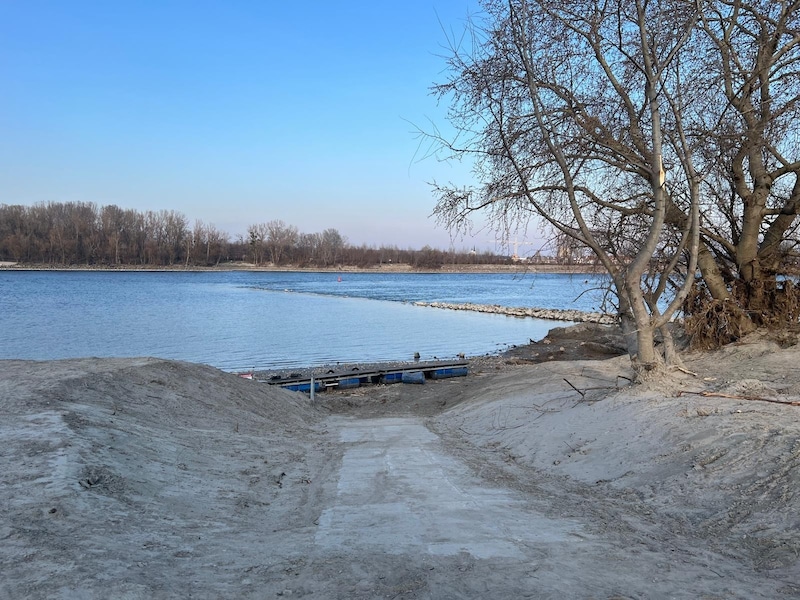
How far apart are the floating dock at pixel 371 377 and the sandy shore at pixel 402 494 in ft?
19.5

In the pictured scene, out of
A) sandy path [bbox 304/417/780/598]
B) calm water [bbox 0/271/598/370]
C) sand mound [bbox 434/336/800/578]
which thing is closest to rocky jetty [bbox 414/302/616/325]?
calm water [bbox 0/271/598/370]

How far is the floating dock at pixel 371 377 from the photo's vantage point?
18016 millimetres

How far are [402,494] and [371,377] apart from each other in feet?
43.3

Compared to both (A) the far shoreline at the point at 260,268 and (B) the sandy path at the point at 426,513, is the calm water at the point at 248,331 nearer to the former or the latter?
(B) the sandy path at the point at 426,513

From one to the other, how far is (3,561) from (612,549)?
4381 mm

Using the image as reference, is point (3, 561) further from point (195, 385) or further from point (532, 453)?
point (195, 385)

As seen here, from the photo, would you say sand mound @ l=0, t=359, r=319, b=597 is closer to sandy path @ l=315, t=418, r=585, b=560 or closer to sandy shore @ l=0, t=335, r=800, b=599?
sandy shore @ l=0, t=335, r=800, b=599

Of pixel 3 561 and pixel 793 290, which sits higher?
pixel 793 290

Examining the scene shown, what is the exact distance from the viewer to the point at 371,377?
65.9 ft

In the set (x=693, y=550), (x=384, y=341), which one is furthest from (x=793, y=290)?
(x=384, y=341)

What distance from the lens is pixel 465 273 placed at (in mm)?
176875

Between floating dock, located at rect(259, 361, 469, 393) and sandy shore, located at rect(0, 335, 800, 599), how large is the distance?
5.93m

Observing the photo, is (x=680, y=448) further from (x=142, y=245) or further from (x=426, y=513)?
(x=142, y=245)

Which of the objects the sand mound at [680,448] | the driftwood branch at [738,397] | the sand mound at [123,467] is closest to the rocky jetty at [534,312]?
the sand mound at [680,448]
